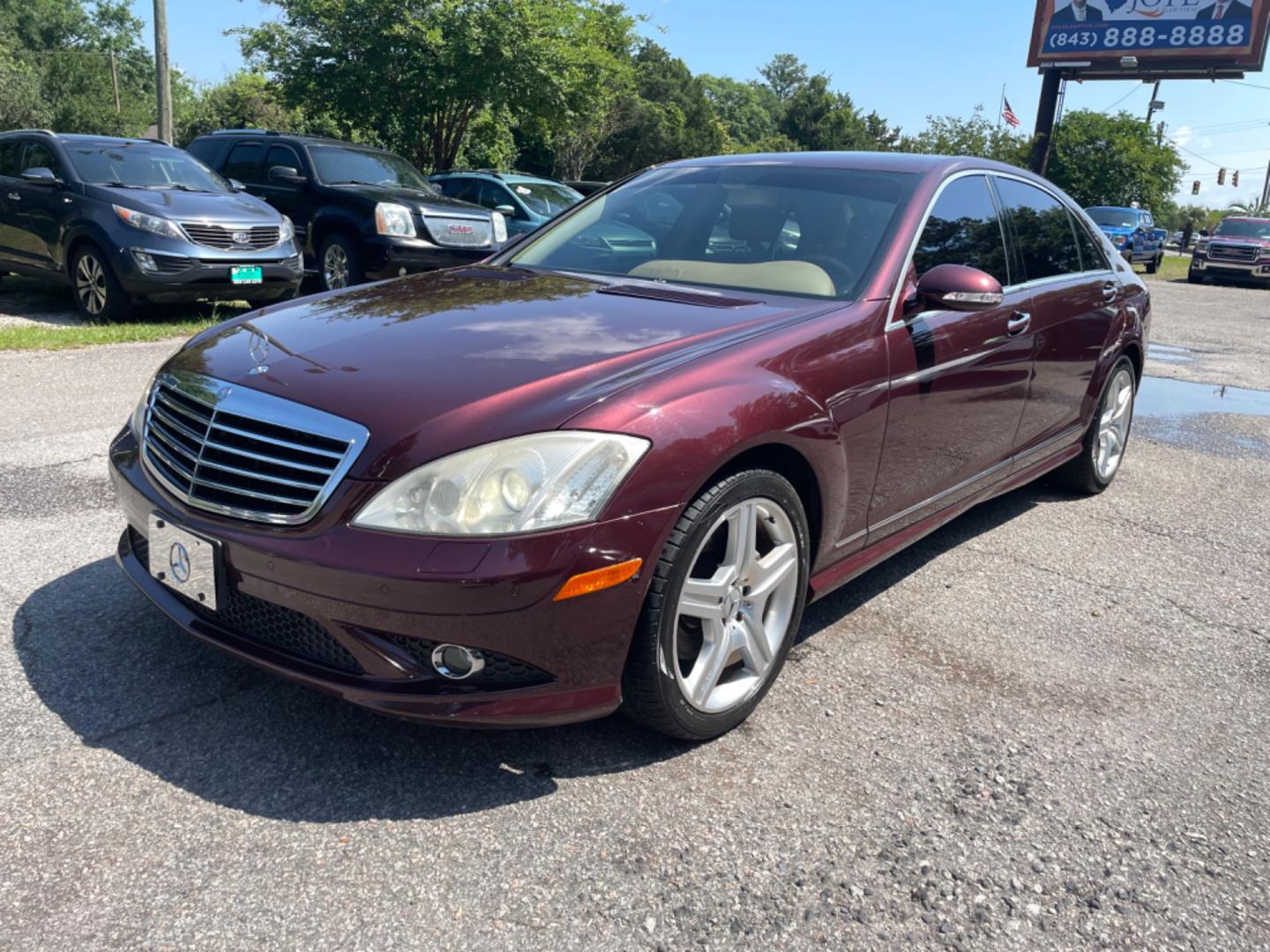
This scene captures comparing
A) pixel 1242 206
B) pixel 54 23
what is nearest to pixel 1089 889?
pixel 54 23

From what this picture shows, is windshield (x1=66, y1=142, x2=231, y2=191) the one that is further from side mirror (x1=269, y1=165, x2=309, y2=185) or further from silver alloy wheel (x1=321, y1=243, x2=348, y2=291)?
silver alloy wheel (x1=321, y1=243, x2=348, y2=291)

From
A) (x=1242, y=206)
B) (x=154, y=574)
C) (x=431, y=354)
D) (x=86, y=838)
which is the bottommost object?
(x=86, y=838)

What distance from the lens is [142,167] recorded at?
31.0 ft

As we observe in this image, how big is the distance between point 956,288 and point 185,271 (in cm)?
720

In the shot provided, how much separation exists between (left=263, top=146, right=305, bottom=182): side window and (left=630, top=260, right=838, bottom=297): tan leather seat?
854 cm

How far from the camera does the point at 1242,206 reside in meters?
91.7

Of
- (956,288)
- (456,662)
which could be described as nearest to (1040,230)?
(956,288)

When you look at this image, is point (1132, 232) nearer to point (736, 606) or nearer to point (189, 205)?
point (189, 205)

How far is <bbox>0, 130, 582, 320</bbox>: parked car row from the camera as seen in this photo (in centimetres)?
859

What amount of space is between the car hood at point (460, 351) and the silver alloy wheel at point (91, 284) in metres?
6.33

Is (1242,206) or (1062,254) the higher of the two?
(1242,206)

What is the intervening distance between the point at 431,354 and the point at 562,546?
78 cm

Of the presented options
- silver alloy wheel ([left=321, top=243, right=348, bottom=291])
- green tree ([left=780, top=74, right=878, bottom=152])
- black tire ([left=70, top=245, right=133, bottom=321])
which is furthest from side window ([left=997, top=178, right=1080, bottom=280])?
green tree ([left=780, top=74, right=878, bottom=152])

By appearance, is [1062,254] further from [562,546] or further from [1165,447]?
[562,546]
